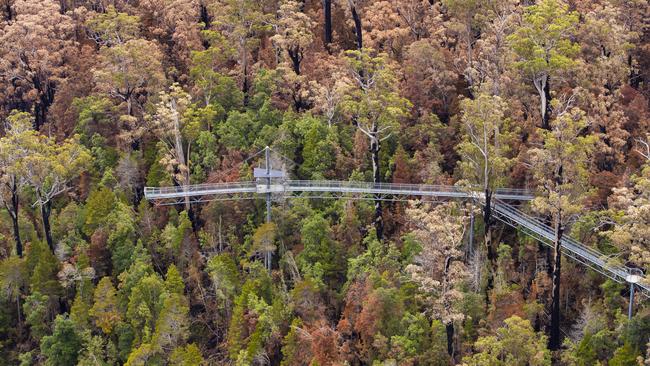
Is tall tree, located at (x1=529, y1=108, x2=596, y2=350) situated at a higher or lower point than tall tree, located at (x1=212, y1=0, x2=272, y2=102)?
lower

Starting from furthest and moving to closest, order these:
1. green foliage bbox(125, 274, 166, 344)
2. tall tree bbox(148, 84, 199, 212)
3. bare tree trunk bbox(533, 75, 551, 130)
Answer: tall tree bbox(148, 84, 199, 212)
green foliage bbox(125, 274, 166, 344)
bare tree trunk bbox(533, 75, 551, 130)

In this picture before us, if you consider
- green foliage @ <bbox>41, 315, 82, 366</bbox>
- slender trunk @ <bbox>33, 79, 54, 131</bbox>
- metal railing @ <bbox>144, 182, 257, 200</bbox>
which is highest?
slender trunk @ <bbox>33, 79, 54, 131</bbox>

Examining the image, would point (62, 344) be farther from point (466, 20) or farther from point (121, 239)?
point (466, 20)

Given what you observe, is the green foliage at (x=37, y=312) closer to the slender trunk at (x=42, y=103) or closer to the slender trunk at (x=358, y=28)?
the slender trunk at (x=42, y=103)

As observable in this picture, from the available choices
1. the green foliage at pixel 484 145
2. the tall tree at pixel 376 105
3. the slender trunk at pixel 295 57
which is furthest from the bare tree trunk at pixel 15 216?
the green foliage at pixel 484 145

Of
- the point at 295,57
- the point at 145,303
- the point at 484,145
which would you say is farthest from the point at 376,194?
the point at 145,303

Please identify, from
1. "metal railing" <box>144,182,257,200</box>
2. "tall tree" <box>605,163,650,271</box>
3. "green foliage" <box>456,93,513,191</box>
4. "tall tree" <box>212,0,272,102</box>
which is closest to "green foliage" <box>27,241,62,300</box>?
"metal railing" <box>144,182,257,200</box>

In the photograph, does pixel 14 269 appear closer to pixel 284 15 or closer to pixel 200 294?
pixel 200 294

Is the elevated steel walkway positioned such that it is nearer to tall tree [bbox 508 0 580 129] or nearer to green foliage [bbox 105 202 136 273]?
green foliage [bbox 105 202 136 273]

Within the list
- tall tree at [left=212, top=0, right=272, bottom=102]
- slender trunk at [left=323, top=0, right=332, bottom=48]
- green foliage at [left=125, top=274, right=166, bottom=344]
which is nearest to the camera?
green foliage at [left=125, top=274, right=166, bottom=344]
